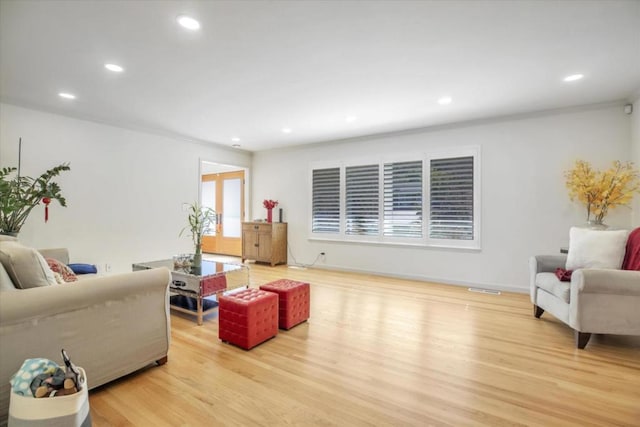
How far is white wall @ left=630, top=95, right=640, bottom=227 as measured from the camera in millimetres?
3611

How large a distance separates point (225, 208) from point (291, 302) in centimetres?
558

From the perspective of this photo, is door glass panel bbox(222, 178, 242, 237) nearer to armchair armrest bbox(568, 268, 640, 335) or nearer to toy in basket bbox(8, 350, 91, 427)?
toy in basket bbox(8, 350, 91, 427)

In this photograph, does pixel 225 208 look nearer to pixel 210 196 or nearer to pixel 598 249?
pixel 210 196

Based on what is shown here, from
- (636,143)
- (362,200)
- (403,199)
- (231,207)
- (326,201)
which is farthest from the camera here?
(231,207)

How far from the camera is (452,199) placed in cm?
484

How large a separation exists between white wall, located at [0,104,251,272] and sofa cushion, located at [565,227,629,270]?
5976mm

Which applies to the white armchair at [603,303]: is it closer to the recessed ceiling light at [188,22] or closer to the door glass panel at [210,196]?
the recessed ceiling light at [188,22]

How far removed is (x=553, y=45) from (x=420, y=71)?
3.59ft

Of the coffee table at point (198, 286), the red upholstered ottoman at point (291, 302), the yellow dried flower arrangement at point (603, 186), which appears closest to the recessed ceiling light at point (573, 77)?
the yellow dried flower arrangement at point (603, 186)

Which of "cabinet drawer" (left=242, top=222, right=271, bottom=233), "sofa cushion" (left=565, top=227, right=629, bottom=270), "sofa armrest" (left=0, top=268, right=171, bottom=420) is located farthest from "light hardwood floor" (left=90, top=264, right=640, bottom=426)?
"cabinet drawer" (left=242, top=222, right=271, bottom=233)

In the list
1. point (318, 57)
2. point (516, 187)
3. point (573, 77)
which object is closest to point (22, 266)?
point (318, 57)

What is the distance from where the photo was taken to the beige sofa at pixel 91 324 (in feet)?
5.20

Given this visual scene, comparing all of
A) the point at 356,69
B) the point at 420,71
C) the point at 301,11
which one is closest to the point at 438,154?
the point at 420,71

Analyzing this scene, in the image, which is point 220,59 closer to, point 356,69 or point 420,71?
point 356,69
